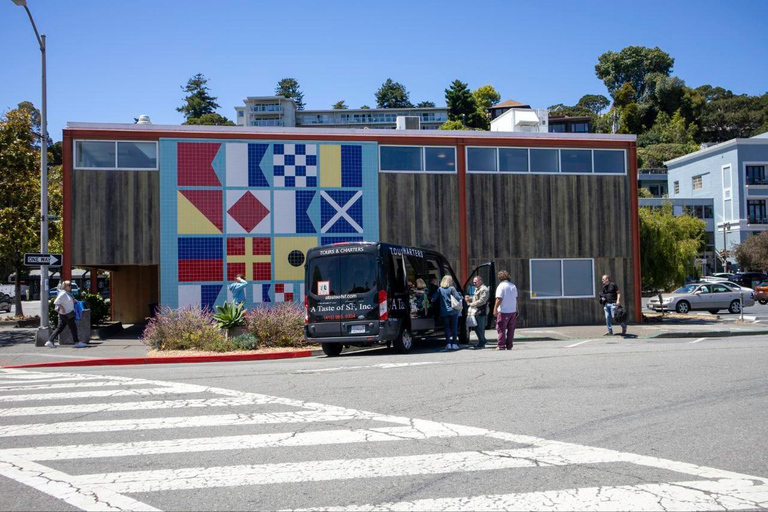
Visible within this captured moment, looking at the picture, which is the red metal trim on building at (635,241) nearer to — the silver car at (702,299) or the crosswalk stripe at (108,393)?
the silver car at (702,299)

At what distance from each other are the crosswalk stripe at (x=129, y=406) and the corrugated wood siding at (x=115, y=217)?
13171 mm

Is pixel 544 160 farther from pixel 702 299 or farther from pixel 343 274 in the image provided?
pixel 702 299

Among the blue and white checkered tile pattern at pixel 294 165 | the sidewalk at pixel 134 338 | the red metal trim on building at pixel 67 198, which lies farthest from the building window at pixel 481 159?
the red metal trim on building at pixel 67 198

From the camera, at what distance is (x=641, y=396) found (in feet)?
29.1

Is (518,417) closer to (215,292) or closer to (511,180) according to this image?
(215,292)

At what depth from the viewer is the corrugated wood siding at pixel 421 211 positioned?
23062 mm

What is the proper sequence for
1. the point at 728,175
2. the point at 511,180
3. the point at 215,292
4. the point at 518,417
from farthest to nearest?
the point at 728,175
the point at 511,180
the point at 215,292
the point at 518,417

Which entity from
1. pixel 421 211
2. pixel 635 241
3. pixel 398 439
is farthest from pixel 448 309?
pixel 635 241

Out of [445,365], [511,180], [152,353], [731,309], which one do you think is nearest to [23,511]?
[445,365]

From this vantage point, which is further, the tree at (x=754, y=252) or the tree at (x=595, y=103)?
the tree at (x=595, y=103)

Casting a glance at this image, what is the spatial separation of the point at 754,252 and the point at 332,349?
49536 mm

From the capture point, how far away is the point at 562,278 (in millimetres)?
23969

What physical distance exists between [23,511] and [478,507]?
10.8 feet

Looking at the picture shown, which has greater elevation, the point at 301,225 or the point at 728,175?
the point at 728,175
